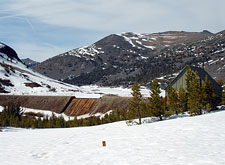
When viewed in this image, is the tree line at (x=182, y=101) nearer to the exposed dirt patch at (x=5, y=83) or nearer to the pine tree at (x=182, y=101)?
the pine tree at (x=182, y=101)

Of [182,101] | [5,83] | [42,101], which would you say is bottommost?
[182,101]

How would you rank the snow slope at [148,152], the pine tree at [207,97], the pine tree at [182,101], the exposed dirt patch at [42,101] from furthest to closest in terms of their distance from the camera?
the exposed dirt patch at [42,101]
the pine tree at [182,101]
the pine tree at [207,97]
the snow slope at [148,152]

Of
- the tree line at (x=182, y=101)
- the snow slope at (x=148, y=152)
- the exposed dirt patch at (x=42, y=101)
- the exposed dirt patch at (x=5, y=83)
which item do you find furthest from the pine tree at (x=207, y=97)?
the exposed dirt patch at (x=5, y=83)

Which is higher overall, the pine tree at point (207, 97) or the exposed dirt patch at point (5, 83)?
the exposed dirt patch at point (5, 83)

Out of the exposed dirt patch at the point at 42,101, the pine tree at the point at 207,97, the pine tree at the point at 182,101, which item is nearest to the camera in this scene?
the pine tree at the point at 207,97

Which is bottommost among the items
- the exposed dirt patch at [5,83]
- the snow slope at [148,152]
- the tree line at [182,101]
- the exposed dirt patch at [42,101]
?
the snow slope at [148,152]

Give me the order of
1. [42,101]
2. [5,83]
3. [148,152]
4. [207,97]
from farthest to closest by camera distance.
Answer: [5,83] → [42,101] → [207,97] → [148,152]

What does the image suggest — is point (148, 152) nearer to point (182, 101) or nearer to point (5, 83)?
point (182, 101)

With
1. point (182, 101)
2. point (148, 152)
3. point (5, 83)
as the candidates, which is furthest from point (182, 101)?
Answer: point (5, 83)

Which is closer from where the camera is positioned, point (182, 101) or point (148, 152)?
point (148, 152)

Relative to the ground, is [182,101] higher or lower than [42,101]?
lower

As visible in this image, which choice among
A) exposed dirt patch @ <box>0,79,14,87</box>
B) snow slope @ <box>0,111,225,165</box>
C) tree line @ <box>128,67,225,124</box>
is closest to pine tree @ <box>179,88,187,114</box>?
tree line @ <box>128,67,225,124</box>

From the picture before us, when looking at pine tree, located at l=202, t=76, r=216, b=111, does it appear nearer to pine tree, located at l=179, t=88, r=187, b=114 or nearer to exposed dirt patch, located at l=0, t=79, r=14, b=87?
pine tree, located at l=179, t=88, r=187, b=114

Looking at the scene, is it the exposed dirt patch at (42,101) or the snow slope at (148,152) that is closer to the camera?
the snow slope at (148,152)
